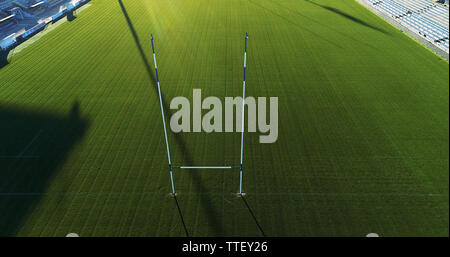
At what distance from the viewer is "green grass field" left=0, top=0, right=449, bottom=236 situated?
6.83 meters

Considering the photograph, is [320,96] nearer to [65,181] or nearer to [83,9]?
[65,181]

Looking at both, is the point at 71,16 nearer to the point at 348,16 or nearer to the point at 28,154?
the point at 28,154

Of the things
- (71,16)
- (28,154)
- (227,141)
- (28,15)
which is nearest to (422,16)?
(227,141)

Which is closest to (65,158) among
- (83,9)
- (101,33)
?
(101,33)

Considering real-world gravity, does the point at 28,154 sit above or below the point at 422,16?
below

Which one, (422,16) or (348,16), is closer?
(422,16)

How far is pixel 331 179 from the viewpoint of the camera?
25.7 feet
